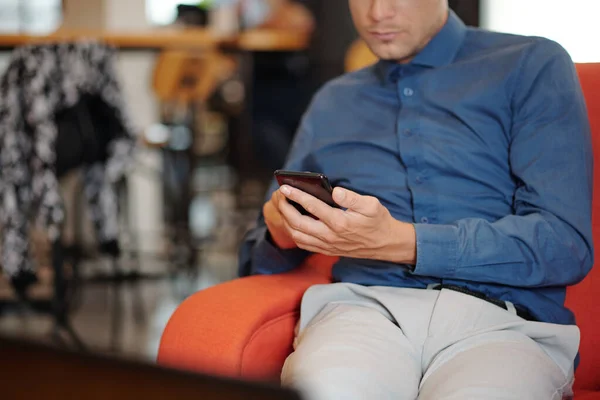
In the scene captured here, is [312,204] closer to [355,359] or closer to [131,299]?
[355,359]

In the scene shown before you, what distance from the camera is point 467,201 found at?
1.31 m

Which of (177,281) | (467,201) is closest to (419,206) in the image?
(467,201)

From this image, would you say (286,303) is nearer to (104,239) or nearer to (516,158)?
(516,158)

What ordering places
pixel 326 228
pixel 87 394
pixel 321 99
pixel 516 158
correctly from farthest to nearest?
pixel 321 99 < pixel 516 158 < pixel 326 228 < pixel 87 394

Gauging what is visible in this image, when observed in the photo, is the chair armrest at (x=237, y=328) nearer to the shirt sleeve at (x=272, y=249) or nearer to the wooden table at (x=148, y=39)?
the shirt sleeve at (x=272, y=249)

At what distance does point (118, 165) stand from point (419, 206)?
1.96 metres

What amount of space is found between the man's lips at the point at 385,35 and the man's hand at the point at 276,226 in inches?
13.8

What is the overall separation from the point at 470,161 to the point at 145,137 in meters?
2.90

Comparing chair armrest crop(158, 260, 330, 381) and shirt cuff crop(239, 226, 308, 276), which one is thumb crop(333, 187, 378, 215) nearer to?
chair armrest crop(158, 260, 330, 381)

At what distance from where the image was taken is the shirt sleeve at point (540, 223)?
1.16m

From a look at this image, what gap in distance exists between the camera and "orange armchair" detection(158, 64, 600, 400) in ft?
3.82

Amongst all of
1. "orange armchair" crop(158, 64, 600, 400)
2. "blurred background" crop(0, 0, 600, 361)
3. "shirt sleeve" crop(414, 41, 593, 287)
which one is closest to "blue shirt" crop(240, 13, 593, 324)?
"shirt sleeve" crop(414, 41, 593, 287)

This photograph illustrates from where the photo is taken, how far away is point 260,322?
3.95 feet

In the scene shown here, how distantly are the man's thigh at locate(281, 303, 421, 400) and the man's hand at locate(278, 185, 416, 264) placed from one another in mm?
107
